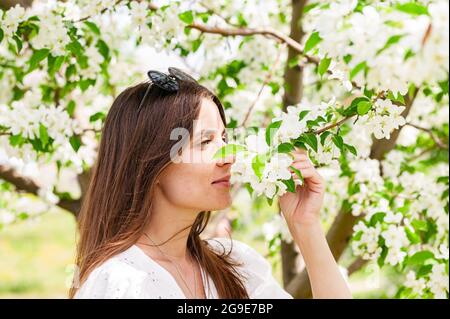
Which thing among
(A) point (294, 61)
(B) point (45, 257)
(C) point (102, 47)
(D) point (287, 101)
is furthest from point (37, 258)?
(A) point (294, 61)

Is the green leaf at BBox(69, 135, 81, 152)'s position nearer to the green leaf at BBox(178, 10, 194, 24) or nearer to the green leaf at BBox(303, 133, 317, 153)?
the green leaf at BBox(178, 10, 194, 24)

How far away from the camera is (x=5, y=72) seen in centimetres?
299

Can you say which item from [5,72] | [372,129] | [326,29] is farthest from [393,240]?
[5,72]

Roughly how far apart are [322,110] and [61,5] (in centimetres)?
114

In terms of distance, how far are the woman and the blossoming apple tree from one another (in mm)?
111

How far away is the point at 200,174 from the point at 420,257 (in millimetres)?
899

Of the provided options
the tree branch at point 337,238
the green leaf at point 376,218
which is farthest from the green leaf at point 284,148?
the tree branch at point 337,238

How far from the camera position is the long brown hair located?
1.77 m

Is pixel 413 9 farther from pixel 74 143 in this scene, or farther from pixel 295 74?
pixel 295 74

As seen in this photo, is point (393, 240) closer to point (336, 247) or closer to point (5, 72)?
point (336, 247)

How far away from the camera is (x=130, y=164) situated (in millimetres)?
1808

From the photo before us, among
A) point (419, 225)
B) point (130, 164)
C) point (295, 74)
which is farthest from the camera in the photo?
point (295, 74)

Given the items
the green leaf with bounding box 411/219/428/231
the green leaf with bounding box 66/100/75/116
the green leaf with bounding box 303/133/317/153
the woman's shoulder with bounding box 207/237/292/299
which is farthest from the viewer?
the green leaf with bounding box 66/100/75/116

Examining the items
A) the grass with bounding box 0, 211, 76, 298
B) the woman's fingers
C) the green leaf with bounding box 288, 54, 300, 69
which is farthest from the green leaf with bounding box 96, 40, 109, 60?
the grass with bounding box 0, 211, 76, 298
